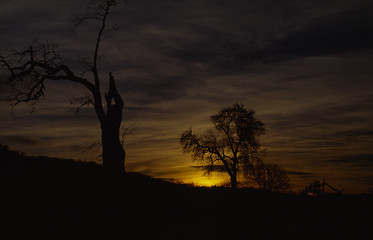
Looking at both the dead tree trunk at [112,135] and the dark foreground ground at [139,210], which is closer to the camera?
the dark foreground ground at [139,210]

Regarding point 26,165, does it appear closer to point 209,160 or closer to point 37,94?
point 37,94

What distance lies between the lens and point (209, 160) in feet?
130

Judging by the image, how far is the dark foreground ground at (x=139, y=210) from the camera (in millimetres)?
13670

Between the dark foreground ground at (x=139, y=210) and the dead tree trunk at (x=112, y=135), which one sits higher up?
the dead tree trunk at (x=112, y=135)

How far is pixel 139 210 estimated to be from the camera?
55.3 feet

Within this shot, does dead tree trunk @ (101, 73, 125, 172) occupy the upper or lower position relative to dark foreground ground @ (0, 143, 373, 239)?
upper

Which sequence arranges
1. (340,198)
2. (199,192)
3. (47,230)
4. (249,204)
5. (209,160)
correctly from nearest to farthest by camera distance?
(47,230)
(249,204)
(199,192)
(340,198)
(209,160)

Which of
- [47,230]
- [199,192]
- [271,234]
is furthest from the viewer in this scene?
[199,192]

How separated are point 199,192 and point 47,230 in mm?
12380

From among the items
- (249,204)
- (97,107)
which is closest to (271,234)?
(249,204)

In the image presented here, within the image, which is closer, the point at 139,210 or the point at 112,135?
the point at 139,210

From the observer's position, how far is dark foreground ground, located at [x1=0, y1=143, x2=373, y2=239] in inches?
538

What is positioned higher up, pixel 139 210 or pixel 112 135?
pixel 112 135

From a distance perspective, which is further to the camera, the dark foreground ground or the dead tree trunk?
the dead tree trunk
